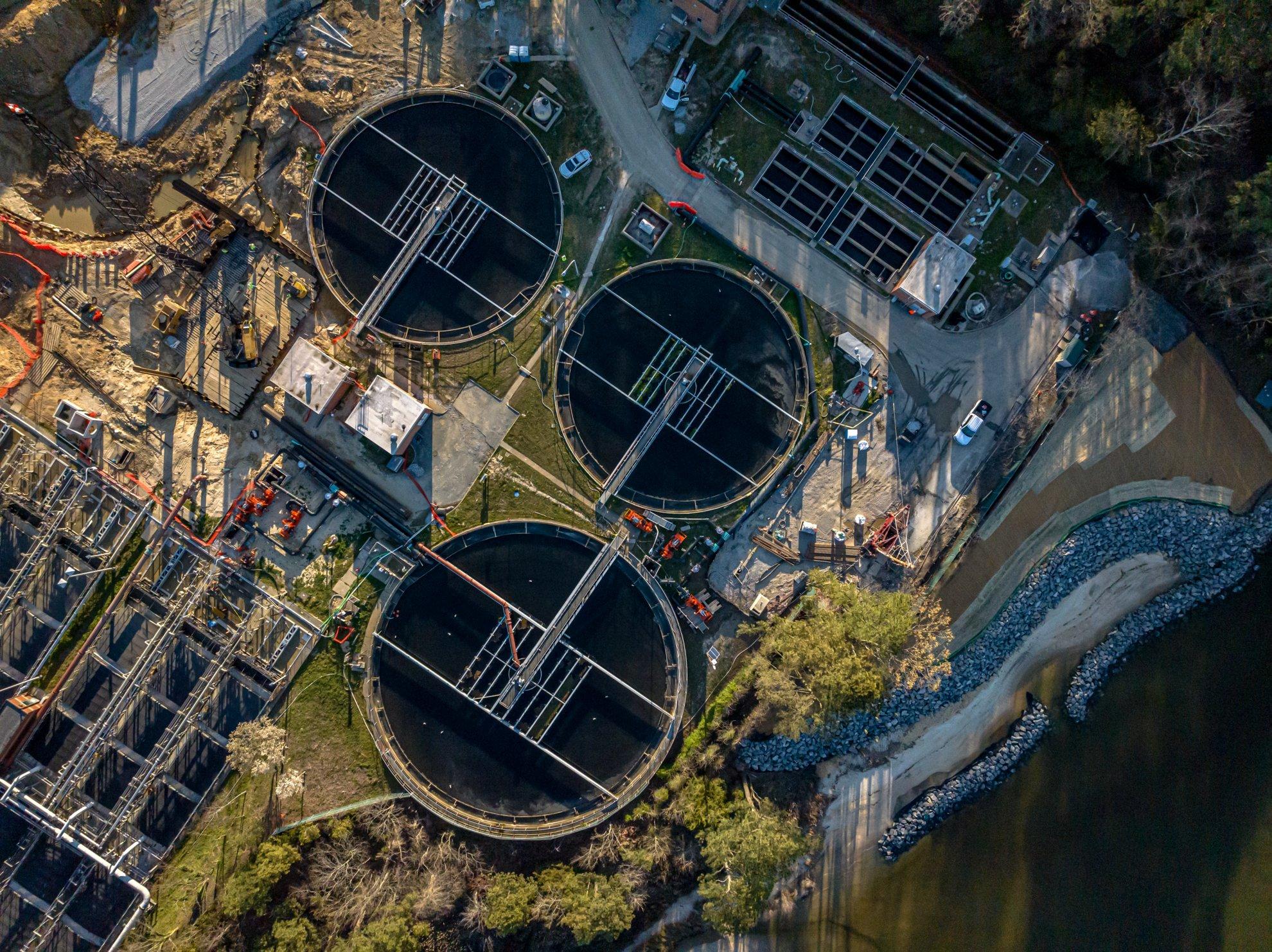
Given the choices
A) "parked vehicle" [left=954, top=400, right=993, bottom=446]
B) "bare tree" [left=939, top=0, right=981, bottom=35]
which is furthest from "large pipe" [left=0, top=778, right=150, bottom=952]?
"bare tree" [left=939, top=0, right=981, bottom=35]

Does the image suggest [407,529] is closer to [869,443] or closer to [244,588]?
[244,588]

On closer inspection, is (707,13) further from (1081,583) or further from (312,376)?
(1081,583)

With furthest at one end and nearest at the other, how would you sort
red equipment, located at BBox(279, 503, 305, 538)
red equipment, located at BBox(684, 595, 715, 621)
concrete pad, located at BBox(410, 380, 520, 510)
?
1. concrete pad, located at BBox(410, 380, 520, 510)
2. red equipment, located at BBox(684, 595, 715, 621)
3. red equipment, located at BBox(279, 503, 305, 538)

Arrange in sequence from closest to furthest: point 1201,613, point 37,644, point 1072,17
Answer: point 1072,17, point 37,644, point 1201,613

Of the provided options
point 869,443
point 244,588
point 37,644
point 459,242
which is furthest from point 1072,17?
point 37,644

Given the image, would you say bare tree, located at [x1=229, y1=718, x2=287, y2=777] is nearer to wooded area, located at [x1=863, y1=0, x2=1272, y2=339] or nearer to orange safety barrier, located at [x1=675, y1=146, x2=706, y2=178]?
orange safety barrier, located at [x1=675, y1=146, x2=706, y2=178]

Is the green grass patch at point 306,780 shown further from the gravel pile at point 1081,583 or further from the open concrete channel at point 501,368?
the gravel pile at point 1081,583
